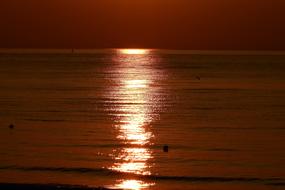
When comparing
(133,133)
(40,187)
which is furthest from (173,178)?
(133,133)

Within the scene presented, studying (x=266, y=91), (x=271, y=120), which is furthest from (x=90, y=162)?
(x=266, y=91)

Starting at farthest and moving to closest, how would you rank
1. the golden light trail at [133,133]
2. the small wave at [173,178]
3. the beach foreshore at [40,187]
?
the golden light trail at [133,133] → the small wave at [173,178] → the beach foreshore at [40,187]

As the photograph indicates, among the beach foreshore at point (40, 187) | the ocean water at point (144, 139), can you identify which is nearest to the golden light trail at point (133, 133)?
the ocean water at point (144, 139)

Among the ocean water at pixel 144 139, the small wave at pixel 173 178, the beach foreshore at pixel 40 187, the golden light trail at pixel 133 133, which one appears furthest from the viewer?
the golden light trail at pixel 133 133

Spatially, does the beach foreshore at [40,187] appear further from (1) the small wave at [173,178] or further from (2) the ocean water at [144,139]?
(1) the small wave at [173,178]

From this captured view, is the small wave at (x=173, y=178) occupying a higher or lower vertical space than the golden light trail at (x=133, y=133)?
lower

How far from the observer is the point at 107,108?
A: 38.9m

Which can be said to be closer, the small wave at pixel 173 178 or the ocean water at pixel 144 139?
the small wave at pixel 173 178

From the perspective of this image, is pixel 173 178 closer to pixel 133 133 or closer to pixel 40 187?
pixel 40 187

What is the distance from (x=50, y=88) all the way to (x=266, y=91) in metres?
15.2

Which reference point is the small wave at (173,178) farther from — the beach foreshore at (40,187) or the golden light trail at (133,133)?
the beach foreshore at (40,187)

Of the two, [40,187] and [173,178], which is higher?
[173,178]

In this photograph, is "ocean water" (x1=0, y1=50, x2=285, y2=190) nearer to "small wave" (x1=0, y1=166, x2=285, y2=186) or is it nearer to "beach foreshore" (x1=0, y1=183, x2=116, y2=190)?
"small wave" (x1=0, y1=166, x2=285, y2=186)

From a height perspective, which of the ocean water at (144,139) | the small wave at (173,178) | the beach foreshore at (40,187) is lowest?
the beach foreshore at (40,187)
